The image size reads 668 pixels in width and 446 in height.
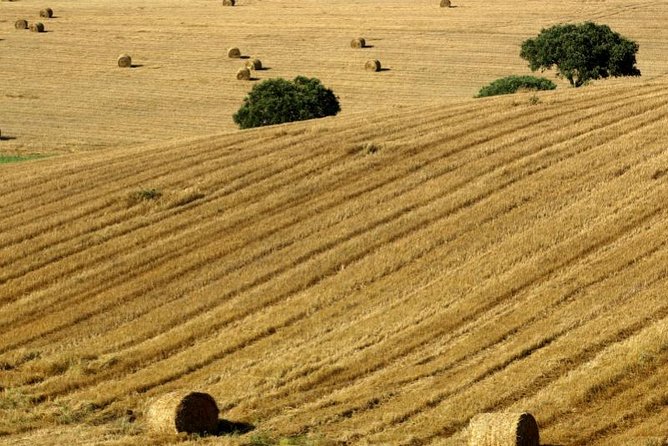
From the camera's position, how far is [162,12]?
364ft

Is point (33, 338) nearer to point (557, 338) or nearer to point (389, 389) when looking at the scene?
point (389, 389)

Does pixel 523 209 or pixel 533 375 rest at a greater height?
pixel 523 209

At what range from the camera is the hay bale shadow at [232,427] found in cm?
2023

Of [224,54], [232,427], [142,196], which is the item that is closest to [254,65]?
[224,54]

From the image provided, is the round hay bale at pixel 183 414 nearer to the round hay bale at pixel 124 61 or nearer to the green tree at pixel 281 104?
the green tree at pixel 281 104

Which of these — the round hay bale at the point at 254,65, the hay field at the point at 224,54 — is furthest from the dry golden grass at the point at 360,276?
the round hay bale at the point at 254,65

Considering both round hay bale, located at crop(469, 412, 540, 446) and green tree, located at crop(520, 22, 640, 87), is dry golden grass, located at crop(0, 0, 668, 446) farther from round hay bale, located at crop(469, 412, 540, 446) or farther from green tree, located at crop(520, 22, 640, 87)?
green tree, located at crop(520, 22, 640, 87)

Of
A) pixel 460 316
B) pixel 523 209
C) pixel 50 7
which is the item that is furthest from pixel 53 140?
pixel 50 7

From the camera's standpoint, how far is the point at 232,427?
2053cm

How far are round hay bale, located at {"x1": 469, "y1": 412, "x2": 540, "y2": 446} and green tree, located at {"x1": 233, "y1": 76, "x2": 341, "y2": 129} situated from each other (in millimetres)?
39147

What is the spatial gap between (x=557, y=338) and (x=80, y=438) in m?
9.14

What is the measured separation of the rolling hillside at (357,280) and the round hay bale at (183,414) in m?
0.30

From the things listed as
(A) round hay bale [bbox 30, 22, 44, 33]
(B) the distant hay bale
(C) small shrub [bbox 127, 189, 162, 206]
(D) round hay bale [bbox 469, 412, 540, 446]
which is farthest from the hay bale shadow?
(A) round hay bale [bbox 30, 22, 44, 33]

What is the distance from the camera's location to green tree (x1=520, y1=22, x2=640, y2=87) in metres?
67.0
